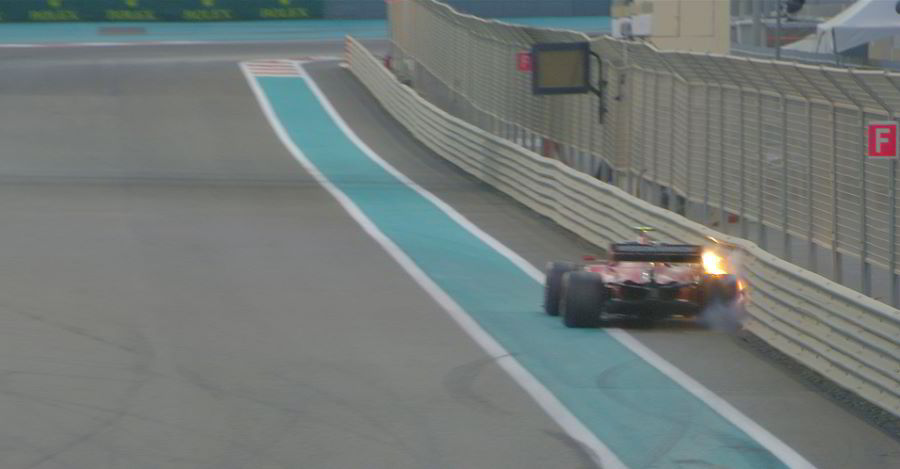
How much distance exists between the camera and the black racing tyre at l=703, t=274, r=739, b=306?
43.8 ft

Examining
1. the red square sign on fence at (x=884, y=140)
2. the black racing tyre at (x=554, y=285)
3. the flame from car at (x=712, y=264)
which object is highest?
the red square sign on fence at (x=884, y=140)

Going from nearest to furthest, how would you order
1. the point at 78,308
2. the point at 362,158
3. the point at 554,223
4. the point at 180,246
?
the point at 78,308 < the point at 180,246 < the point at 554,223 < the point at 362,158

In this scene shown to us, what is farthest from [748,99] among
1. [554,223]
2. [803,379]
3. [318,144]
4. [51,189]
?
[318,144]

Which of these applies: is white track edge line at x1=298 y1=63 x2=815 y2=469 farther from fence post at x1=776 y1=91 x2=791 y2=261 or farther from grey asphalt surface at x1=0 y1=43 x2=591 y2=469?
fence post at x1=776 y1=91 x2=791 y2=261

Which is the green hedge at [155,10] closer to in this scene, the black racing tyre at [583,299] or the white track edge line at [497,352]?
the white track edge line at [497,352]

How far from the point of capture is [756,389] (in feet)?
37.6

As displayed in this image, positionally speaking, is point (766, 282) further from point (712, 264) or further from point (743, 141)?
point (743, 141)

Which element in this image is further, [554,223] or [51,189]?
[51,189]

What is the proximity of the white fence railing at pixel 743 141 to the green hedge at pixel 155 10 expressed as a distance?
35.8 metres

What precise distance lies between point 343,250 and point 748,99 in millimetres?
5647

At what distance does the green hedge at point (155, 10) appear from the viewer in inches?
2393

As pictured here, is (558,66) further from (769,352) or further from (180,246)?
(769,352)

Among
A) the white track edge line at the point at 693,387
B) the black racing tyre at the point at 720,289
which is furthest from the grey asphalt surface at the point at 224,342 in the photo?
the black racing tyre at the point at 720,289

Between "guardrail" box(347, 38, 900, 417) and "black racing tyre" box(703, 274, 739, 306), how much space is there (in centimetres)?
26
